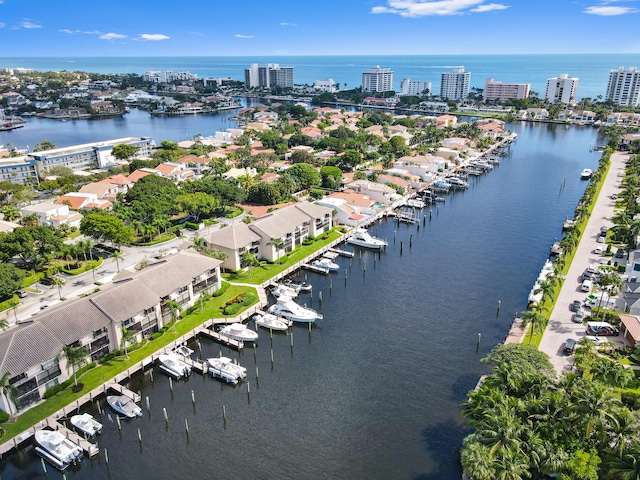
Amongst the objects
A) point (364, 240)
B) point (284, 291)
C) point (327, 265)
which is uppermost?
point (364, 240)

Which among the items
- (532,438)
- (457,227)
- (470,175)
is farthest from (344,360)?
(470,175)

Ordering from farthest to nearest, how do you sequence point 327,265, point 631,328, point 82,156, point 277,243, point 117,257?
point 82,156 < point 327,265 < point 277,243 < point 117,257 < point 631,328

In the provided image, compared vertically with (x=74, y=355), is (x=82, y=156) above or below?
above

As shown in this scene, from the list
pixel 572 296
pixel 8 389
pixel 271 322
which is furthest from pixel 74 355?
pixel 572 296

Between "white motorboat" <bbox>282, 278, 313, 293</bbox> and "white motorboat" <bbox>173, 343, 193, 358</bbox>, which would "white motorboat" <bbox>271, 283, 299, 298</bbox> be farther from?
"white motorboat" <bbox>173, 343, 193, 358</bbox>

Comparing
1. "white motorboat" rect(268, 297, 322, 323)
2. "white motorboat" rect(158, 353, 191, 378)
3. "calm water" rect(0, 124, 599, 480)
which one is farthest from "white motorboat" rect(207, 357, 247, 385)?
"white motorboat" rect(268, 297, 322, 323)

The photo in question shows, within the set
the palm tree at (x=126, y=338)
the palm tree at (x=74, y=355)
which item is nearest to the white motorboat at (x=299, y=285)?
the palm tree at (x=126, y=338)

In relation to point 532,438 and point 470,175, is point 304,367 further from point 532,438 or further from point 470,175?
point 470,175

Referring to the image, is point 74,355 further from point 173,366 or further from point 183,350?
point 183,350
